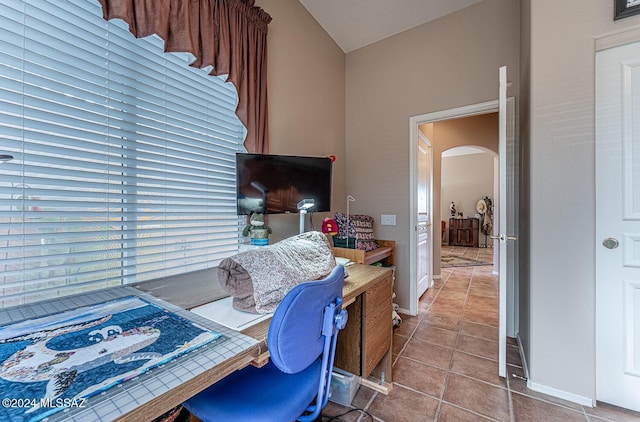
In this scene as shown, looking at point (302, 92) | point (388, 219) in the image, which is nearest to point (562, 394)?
Answer: point (388, 219)

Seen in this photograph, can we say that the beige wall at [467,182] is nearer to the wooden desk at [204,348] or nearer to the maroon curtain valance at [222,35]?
the wooden desk at [204,348]

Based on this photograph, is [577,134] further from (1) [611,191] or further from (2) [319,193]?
(2) [319,193]

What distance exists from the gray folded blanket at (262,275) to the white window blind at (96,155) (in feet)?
2.34

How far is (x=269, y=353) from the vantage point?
0.75 m

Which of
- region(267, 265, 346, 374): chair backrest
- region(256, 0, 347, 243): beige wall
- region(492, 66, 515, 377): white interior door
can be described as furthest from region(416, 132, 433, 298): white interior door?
region(267, 265, 346, 374): chair backrest

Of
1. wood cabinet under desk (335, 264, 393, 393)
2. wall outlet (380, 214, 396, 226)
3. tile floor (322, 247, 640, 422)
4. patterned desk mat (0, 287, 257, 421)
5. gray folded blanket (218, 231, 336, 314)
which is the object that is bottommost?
tile floor (322, 247, 640, 422)

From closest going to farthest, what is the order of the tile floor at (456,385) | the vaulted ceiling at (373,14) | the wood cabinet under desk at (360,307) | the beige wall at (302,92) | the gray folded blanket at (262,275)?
the gray folded blanket at (262,275)
the wood cabinet under desk at (360,307)
the tile floor at (456,385)
the beige wall at (302,92)
the vaulted ceiling at (373,14)

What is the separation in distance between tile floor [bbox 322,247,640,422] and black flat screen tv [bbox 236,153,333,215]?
1.31 m

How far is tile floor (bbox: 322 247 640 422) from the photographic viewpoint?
1463mm

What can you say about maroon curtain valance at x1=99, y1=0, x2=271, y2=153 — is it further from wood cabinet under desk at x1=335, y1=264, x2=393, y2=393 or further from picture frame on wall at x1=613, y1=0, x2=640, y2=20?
picture frame on wall at x1=613, y1=0, x2=640, y2=20

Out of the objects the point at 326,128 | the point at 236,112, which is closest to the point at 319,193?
the point at 236,112

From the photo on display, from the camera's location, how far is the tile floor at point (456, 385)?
146 cm

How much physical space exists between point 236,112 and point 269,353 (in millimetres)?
1563

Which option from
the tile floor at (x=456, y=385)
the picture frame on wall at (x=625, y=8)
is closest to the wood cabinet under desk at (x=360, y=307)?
the tile floor at (x=456, y=385)
